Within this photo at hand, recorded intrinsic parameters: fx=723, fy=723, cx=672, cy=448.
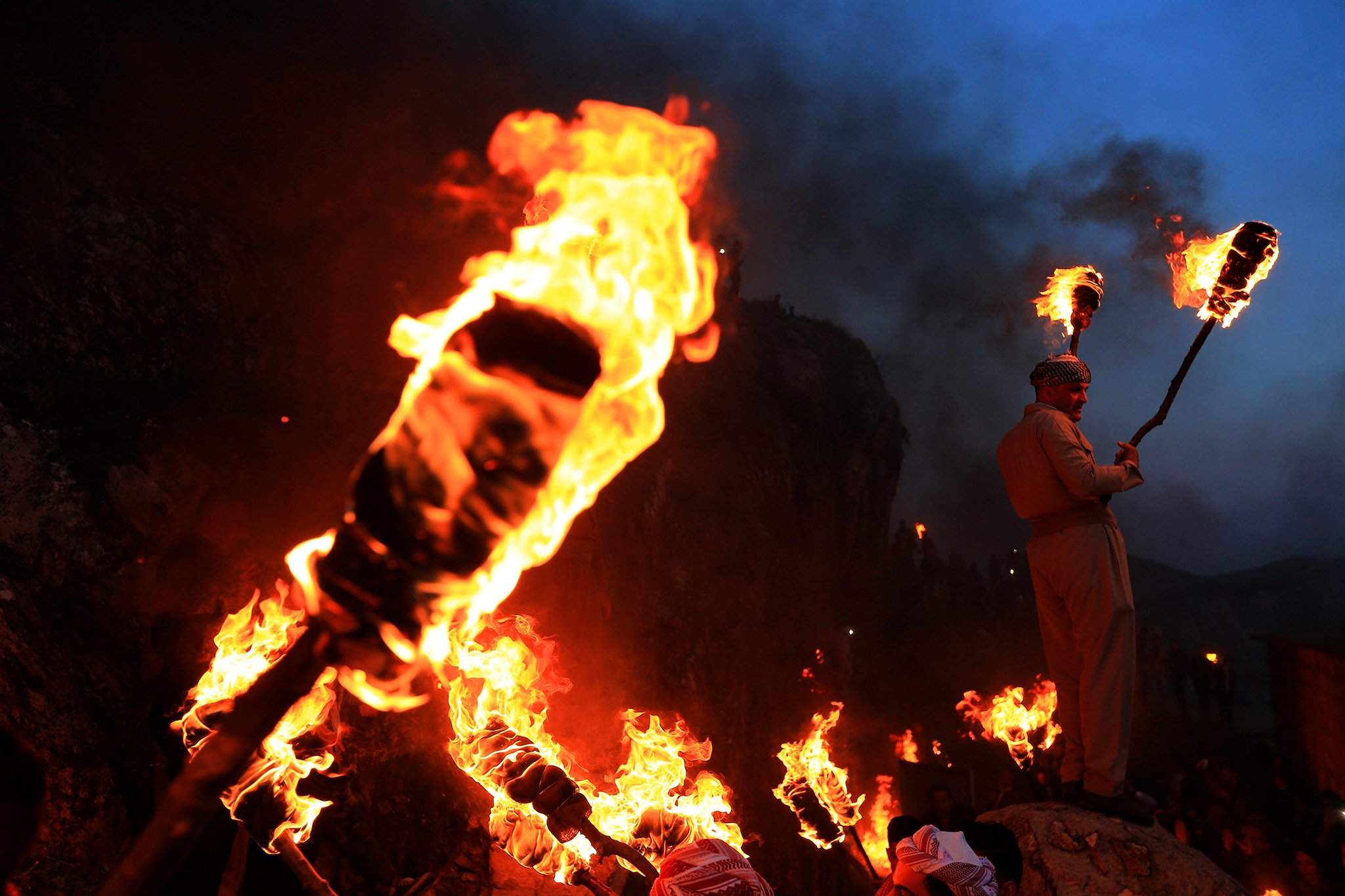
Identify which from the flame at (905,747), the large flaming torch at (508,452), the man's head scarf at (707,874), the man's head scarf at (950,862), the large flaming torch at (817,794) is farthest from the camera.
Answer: the flame at (905,747)

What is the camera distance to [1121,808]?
14.3 feet

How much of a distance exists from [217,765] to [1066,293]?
5.93 meters

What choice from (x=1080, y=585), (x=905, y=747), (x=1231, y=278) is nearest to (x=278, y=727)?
(x=1080, y=585)

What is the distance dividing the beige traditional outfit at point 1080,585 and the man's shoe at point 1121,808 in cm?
5

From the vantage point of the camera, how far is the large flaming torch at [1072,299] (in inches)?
214

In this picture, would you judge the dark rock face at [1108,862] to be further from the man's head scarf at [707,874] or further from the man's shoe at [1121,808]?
the man's head scarf at [707,874]

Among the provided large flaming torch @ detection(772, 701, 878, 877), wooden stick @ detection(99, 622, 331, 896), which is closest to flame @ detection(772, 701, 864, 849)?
large flaming torch @ detection(772, 701, 878, 877)

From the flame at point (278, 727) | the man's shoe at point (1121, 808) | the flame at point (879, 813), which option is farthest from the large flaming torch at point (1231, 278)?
the flame at point (879, 813)

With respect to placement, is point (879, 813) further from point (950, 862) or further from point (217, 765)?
point (217, 765)

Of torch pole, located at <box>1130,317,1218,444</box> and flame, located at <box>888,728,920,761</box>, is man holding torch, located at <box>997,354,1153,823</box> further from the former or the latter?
flame, located at <box>888,728,920,761</box>

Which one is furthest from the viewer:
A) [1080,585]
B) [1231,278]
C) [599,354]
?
[1231,278]

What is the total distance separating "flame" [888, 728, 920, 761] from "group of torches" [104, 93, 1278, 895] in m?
24.0

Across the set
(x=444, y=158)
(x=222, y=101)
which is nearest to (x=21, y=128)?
(x=222, y=101)

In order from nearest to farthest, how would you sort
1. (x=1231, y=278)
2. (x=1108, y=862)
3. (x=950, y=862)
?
(x=950, y=862) → (x=1108, y=862) → (x=1231, y=278)
